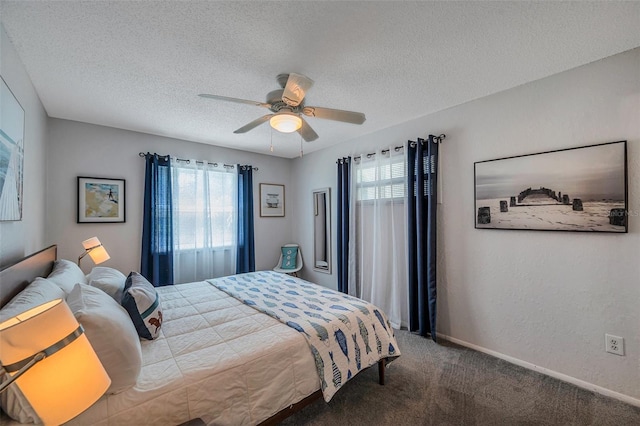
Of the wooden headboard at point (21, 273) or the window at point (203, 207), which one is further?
the window at point (203, 207)

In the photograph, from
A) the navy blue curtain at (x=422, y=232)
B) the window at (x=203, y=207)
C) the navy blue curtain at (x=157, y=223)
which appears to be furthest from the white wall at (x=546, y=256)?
the navy blue curtain at (x=157, y=223)

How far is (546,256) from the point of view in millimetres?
2234

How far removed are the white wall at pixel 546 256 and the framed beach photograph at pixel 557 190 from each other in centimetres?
7

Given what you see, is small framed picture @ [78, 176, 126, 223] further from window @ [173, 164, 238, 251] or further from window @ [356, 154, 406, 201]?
window @ [356, 154, 406, 201]

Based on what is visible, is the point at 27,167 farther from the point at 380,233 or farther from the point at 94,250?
the point at 380,233

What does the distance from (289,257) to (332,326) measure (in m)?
2.89

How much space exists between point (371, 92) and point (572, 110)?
1.58 meters

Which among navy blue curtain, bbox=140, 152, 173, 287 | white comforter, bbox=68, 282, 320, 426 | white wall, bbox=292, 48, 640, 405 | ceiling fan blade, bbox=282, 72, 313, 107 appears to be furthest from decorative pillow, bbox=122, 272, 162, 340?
white wall, bbox=292, 48, 640, 405

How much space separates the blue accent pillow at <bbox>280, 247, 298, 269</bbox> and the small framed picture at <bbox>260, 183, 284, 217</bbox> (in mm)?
646

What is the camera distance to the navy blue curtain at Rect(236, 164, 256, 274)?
4266 mm

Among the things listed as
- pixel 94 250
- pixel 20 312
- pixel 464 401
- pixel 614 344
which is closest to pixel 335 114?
pixel 20 312

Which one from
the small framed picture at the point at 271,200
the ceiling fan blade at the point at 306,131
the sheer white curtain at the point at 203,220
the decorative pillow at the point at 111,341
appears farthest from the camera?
the small framed picture at the point at 271,200

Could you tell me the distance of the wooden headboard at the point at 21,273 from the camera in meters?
1.29

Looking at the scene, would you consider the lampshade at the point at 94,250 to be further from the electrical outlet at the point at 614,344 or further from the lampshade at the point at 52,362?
the electrical outlet at the point at 614,344
